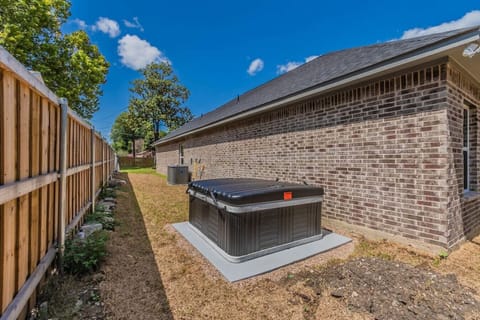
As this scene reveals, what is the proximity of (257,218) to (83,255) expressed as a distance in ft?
7.41

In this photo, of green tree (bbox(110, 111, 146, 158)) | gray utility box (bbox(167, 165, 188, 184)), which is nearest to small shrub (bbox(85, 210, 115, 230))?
gray utility box (bbox(167, 165, 188, 184))

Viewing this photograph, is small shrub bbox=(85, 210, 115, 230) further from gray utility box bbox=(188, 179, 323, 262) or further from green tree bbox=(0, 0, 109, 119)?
green tree bbox=(0, 0, 109, 119)

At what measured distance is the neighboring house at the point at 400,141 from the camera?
10.8 ft

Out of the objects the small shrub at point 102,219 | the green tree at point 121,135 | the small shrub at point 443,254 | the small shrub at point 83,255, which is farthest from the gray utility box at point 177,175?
the green tree at point 121,135

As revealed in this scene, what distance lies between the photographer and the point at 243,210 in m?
3.01

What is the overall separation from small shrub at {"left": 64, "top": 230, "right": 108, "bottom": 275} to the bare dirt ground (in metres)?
0.15

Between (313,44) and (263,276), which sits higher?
(313,44)

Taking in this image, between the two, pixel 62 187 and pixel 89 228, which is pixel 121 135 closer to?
pixel 89 228

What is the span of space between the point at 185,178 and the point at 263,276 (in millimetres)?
9480

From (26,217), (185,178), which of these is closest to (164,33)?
(185,178)

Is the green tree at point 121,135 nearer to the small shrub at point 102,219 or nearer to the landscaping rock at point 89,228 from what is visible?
the small shrub at point 102,219

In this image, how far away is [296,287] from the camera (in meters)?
2.53

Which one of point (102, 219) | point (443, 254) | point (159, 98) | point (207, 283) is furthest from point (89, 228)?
point (159, 98)

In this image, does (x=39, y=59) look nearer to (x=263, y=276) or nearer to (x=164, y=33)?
(x=164, y=33)
